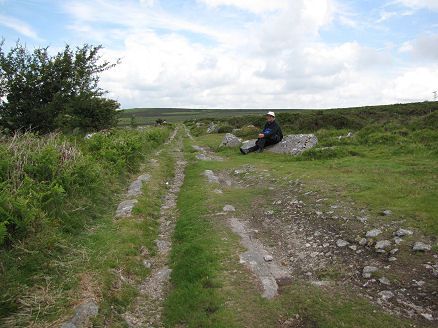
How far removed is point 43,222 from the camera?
5805 mm

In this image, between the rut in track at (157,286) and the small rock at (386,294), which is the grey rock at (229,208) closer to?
the rut in track at (157,286)

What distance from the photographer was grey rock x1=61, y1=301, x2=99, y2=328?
401cm

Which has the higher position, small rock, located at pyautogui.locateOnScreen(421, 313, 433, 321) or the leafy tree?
the leafy tree

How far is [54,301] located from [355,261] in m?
5.15

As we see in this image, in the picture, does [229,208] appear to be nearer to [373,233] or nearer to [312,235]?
[312,235]

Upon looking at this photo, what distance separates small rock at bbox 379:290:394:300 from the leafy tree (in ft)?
60.7

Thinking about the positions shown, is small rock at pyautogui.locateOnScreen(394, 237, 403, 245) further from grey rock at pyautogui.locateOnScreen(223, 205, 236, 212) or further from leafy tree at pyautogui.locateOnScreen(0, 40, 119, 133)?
leafy tree at pyautogui.locateOnScreen(0, 40, 119, 133)

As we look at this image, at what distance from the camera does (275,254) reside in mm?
6281

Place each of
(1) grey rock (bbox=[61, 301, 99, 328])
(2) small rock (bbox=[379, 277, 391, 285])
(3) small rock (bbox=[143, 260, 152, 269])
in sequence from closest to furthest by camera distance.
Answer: (1) grey rock (bbox=[61, 301, 99, 328]) < (2) small rock (bbox=[379, 277, 391, 285]) < (3) small rock (bbox=[143, 260, 152, 269])

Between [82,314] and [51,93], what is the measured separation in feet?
64.1

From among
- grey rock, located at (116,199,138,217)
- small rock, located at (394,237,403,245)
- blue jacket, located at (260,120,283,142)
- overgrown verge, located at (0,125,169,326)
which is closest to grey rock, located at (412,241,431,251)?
small rock, located at (394,237,403,245)

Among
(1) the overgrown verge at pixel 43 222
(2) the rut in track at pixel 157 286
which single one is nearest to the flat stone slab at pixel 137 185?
(1) the overgrown verge at pixel 43 222

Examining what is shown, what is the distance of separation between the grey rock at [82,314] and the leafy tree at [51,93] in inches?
613

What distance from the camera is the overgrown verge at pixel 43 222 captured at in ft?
13.9
